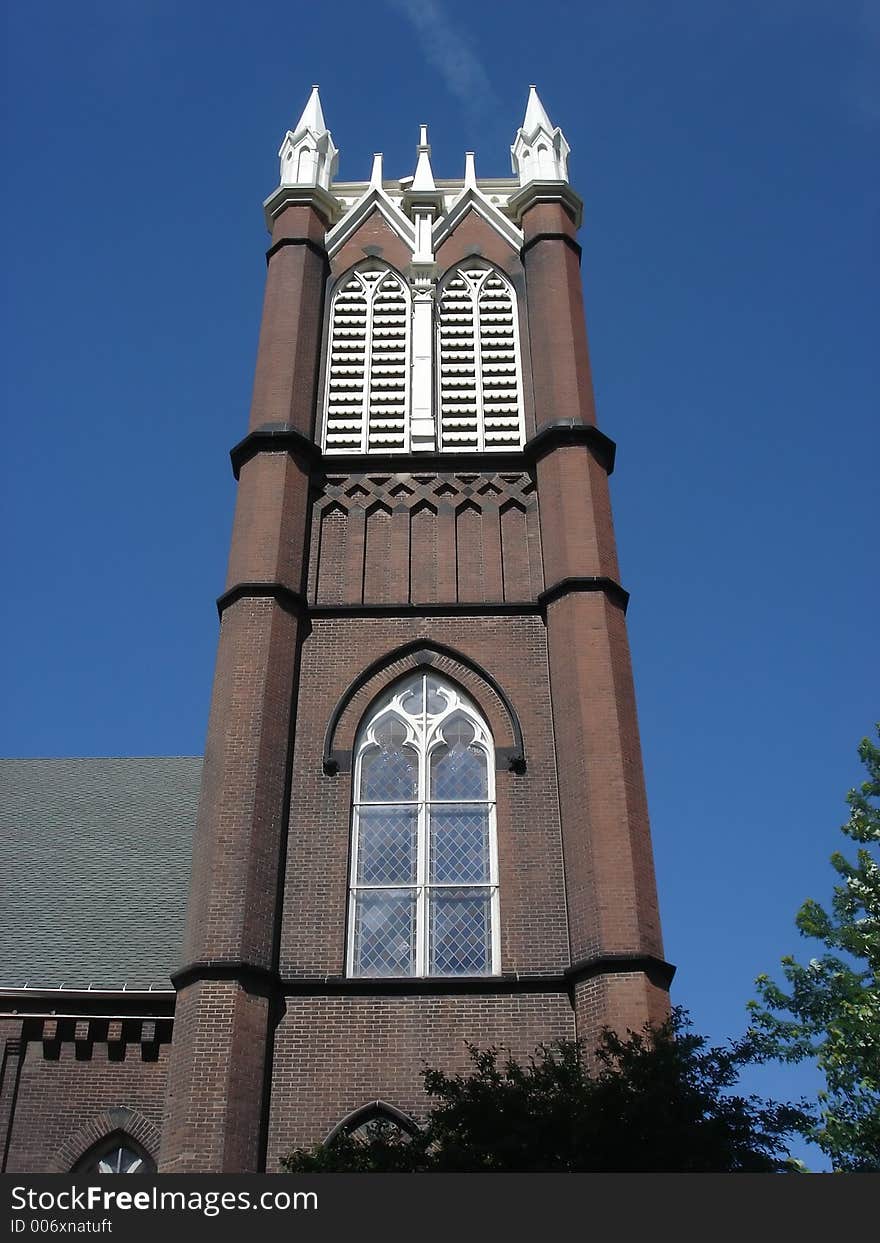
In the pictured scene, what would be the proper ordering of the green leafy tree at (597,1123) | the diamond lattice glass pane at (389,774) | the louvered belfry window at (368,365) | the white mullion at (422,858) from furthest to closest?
the louvered belfry window at (368,365)
the diamond lattice glass pane at (389,774)
the white mullion at (422,858)
the green leafy tree at (597,1123)

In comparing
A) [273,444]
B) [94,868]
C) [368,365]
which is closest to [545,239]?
[368,365]

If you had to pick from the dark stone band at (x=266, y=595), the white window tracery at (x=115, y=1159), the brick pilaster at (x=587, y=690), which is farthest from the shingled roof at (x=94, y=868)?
the brick pilaster at (x=587, y=690)

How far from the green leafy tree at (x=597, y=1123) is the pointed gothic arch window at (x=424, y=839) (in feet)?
9.20

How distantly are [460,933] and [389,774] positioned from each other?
2.03 m

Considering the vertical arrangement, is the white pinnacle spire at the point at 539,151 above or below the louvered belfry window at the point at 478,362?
above

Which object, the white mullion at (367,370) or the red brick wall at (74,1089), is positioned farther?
the white mullion at (367,370)

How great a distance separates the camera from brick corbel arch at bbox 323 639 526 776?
15234 mm

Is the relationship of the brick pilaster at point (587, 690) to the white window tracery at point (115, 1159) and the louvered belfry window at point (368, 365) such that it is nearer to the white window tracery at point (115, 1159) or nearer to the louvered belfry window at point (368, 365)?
the louvered belfry window at point (368, 365)

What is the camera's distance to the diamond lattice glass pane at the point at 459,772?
1518 centimetres

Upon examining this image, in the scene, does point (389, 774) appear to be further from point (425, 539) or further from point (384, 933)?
point (425, 539)

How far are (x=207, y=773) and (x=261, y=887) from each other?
155 cm

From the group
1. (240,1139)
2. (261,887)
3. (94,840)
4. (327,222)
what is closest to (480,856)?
(261,887)

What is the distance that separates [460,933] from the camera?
46.1 ft
